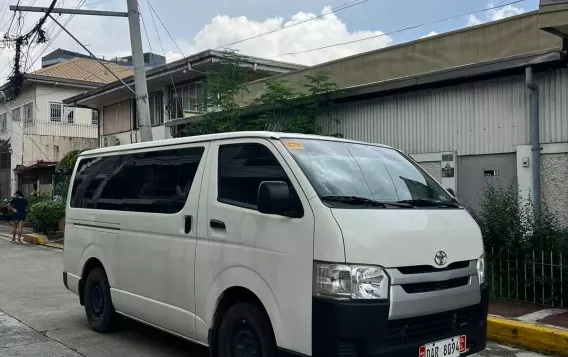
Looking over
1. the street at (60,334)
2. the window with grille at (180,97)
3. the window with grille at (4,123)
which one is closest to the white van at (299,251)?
the street at (60,334)

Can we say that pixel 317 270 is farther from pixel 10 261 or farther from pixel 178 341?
pixel 10 261

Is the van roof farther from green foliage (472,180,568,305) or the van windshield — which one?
green foliage (472,180,568,305)

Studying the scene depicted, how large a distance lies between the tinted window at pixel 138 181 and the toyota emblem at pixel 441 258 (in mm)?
2275

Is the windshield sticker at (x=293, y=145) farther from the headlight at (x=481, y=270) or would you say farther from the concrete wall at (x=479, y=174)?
the concrete wall at (x=479, y=174)

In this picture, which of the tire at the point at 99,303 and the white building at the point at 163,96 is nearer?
the tire at the point at 99,303

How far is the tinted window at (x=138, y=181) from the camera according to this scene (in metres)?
5.22

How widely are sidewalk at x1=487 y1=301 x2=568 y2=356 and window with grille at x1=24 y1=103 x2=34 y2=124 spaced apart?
3103 centimetres

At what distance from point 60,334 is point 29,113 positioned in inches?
1161

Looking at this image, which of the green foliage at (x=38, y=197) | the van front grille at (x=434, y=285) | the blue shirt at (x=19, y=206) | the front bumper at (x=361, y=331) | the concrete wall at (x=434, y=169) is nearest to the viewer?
the front bumper at (x=361, y=331)

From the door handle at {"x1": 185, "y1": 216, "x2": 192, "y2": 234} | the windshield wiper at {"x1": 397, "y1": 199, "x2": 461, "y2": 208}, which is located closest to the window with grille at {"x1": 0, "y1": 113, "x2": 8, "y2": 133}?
A: the door handle at {"x1": 185, "y1": 216, "x2": 192, "y2": 234}

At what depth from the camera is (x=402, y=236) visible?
12.6ft

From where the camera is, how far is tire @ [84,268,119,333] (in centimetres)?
636

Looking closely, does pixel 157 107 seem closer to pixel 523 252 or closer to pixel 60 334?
pixel 60 334

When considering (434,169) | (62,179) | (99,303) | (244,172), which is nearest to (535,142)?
(434,169)
